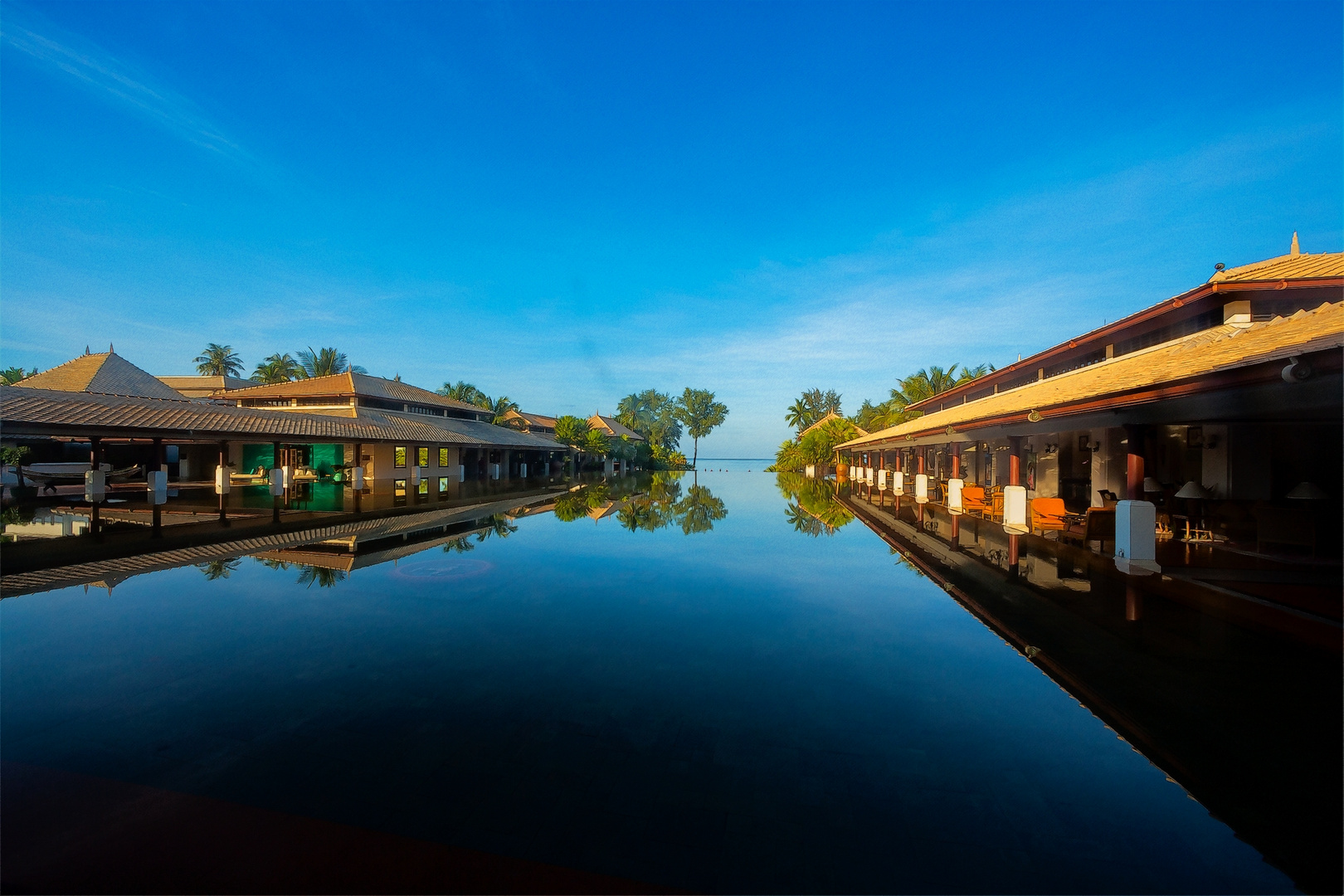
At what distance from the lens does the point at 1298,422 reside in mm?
10828

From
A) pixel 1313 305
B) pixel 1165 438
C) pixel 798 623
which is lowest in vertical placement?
pixel 798 623

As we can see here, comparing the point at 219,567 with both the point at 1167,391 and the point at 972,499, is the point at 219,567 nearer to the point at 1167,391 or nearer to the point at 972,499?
the point at 1167,391

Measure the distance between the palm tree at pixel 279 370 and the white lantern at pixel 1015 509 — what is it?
69932 millimetres

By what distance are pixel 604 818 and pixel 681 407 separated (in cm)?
9128

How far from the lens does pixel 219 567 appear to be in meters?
8.82

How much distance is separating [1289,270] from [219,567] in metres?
24.2

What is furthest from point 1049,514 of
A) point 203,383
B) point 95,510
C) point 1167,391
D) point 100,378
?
point 203,383

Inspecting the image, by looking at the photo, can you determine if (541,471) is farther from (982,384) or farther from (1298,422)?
(1298,422)

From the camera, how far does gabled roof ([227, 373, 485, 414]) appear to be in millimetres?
32938

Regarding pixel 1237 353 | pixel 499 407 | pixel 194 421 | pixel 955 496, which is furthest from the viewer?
pixel 499 407

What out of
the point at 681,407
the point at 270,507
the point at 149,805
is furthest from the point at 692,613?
the point at 681,407

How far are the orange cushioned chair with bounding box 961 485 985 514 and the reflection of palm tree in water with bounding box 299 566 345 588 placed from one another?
16362mm

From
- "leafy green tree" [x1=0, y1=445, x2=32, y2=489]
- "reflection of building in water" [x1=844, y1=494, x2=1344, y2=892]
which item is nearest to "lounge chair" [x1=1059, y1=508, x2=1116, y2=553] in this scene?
"reflection of building in water" [x1=844, y1=494, x2=1344, y2=892]

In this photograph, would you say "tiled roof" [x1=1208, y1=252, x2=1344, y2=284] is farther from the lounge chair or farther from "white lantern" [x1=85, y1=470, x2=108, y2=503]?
"white lantern" [x1=85, y1=470, x2=108, y2=503]
